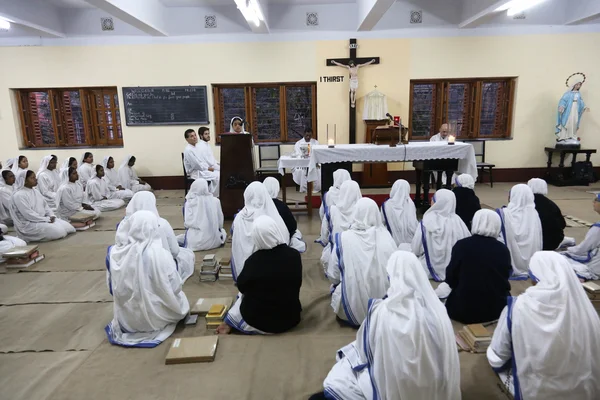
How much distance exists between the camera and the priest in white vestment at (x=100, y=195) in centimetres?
778

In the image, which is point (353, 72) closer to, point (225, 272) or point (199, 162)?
point (199, 162)

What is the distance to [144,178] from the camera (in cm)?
945

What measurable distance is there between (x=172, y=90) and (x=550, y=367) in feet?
28.9

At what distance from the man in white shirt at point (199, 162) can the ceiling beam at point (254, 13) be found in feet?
7.23

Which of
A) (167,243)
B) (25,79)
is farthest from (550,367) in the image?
(25,79)

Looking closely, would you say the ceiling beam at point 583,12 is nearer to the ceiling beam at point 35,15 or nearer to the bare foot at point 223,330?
the bare foot at point 223,330

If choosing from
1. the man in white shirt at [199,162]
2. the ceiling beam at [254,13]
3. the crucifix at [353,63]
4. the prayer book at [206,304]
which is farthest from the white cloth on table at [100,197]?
the crucifix at [353,63]

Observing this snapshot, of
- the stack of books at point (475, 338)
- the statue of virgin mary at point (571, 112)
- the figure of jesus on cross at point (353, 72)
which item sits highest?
the figure of jesus on cross at point (353, 72)

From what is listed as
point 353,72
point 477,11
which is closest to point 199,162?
point 353,72

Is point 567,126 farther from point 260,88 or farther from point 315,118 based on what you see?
point 260,88

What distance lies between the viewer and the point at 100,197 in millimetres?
8016

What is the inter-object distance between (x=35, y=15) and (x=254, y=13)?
4.41 meters

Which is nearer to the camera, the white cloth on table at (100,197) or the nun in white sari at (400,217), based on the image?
the nun in white sari at (400,217)

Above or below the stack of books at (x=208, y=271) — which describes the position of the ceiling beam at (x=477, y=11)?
above
